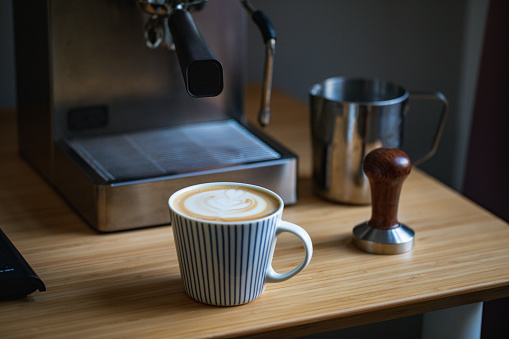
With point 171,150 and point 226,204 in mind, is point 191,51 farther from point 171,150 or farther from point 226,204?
point 171,150

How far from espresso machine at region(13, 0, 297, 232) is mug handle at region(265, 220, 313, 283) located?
0.61 ft

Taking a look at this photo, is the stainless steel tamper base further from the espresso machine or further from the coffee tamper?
the espresso machine

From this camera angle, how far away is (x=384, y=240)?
2.26 ft

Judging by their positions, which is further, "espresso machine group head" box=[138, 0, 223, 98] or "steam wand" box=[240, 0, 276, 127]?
"steam wand" box=[240, 0, 276, 127]

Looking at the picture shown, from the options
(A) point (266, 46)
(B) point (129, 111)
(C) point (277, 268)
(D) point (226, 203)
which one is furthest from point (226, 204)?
(B) point (129, 111)

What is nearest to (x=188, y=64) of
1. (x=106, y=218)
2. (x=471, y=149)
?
(x=106, y=218)

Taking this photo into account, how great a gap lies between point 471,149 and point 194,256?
0.87m

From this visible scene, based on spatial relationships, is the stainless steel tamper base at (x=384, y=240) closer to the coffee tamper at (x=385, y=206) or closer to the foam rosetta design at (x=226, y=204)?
the coffee tamper at (x=385, y=206)

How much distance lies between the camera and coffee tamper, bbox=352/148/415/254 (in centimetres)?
67

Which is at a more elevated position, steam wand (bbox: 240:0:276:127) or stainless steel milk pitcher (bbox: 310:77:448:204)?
steam wand (bbox: 240:0:276:127)

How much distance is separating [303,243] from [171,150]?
28cm

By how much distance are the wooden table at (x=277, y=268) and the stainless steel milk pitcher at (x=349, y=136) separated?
0.02m

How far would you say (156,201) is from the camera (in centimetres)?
73

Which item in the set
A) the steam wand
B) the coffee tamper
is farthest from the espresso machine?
the coffee tamper
